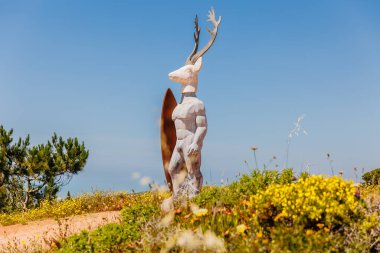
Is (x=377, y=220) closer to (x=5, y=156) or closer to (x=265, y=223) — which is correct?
(x=265, y=223)

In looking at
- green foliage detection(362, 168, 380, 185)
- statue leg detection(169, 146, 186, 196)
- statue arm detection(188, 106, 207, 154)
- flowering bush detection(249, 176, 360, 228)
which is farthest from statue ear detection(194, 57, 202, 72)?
green foliage detection(362, 168, 380, 185)

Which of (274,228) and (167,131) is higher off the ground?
(167,131)

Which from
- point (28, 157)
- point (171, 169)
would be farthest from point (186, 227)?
point (28, 157)

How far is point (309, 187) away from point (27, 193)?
738 inches

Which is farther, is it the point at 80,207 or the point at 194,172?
the point at 80,207

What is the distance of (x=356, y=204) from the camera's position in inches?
219

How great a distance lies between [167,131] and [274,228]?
595cm

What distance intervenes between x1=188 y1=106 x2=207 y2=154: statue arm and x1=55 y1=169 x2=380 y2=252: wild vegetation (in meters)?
3.15

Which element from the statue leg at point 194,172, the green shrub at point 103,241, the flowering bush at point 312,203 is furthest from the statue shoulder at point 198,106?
the flowering bush at point 312,203

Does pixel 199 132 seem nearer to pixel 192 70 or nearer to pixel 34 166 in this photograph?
pixel 192 70

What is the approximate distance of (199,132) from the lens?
9.70 metres

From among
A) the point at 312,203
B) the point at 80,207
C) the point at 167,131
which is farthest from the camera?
the point at 80,207

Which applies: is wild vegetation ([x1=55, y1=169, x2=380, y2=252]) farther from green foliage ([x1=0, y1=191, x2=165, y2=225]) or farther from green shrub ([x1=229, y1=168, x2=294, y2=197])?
green foliage ([x1=0, y1=191, x2=165, y2=225])

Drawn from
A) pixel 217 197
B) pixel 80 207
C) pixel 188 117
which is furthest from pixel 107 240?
pixel 80 207
